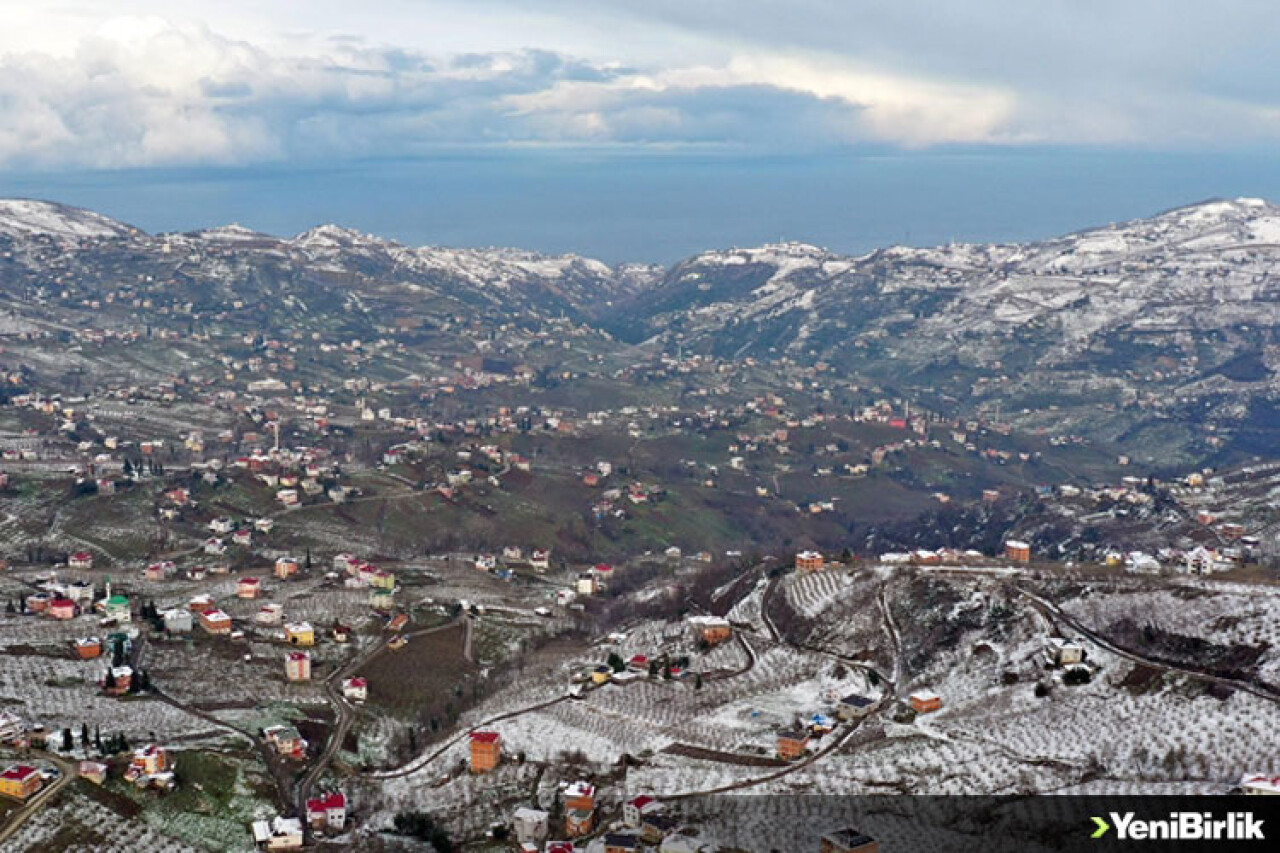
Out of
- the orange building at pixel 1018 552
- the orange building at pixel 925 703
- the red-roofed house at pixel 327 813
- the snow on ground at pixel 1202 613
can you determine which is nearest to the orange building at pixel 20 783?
the red-roofed house at pixel 327 813

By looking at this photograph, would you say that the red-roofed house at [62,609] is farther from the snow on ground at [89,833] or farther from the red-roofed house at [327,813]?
the red-roofed house at [327,813]

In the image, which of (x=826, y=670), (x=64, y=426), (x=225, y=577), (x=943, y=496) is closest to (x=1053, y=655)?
(x=826, y=670)

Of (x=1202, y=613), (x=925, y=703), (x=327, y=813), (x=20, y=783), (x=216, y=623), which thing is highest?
(x=1202, y=613)

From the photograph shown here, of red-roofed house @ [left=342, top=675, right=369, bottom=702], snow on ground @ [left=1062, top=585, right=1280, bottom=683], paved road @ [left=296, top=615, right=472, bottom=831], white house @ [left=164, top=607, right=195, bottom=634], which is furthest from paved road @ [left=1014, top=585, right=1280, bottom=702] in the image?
white house @ [left=164, top=607, right=195, bottom=634]

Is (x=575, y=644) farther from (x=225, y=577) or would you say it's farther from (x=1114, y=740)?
(x=1114, y=740)

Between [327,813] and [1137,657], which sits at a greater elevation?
[1137,657]

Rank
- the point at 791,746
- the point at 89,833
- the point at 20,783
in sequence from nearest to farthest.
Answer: the point at 89,833, the point at 20,783, the point at 791,746

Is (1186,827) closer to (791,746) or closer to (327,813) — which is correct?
(791,746)

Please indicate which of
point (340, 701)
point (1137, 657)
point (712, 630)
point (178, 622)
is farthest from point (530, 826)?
point (178, 622)

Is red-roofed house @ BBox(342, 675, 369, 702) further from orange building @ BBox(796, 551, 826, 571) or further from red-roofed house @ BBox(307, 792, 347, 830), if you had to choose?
orange building @ BBox(796, 551, 826, 571)
